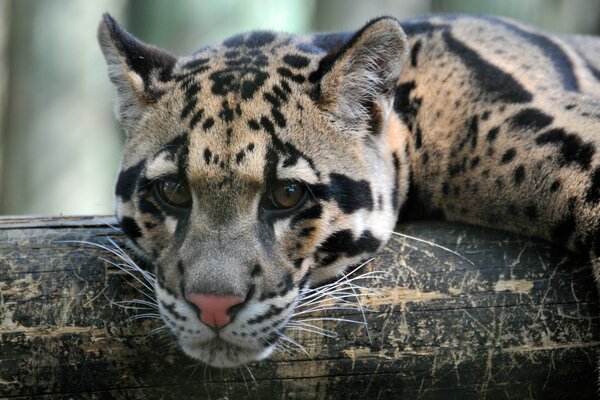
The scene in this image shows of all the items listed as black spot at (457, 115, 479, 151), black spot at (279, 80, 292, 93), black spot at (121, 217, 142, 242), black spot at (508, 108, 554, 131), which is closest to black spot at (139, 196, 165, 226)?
black spot at (121, 217, 142, 242)

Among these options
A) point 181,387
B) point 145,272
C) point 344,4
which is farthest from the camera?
point 344,4

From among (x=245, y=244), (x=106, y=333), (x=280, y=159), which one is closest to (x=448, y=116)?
(x=280, y=159)

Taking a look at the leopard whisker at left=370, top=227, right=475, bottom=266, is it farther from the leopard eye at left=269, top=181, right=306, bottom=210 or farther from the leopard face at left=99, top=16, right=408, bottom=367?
the leopard eye at left=269, top=181, right=306, bottom=210

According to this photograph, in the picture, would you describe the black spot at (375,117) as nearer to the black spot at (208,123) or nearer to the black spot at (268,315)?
the black spot at (208,123)

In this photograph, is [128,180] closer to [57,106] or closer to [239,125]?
[239,125]

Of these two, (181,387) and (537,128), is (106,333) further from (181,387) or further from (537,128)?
(537,128)

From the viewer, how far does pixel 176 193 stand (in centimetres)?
408

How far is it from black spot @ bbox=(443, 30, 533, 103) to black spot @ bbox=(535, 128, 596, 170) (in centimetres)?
36

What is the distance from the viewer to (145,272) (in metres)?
4.10

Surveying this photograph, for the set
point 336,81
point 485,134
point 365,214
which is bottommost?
point 365,214

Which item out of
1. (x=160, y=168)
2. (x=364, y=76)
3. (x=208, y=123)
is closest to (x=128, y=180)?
(x=160, y=168)

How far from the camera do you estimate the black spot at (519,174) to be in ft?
14.7

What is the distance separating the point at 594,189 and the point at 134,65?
2603 mm

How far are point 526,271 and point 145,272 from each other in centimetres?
200
